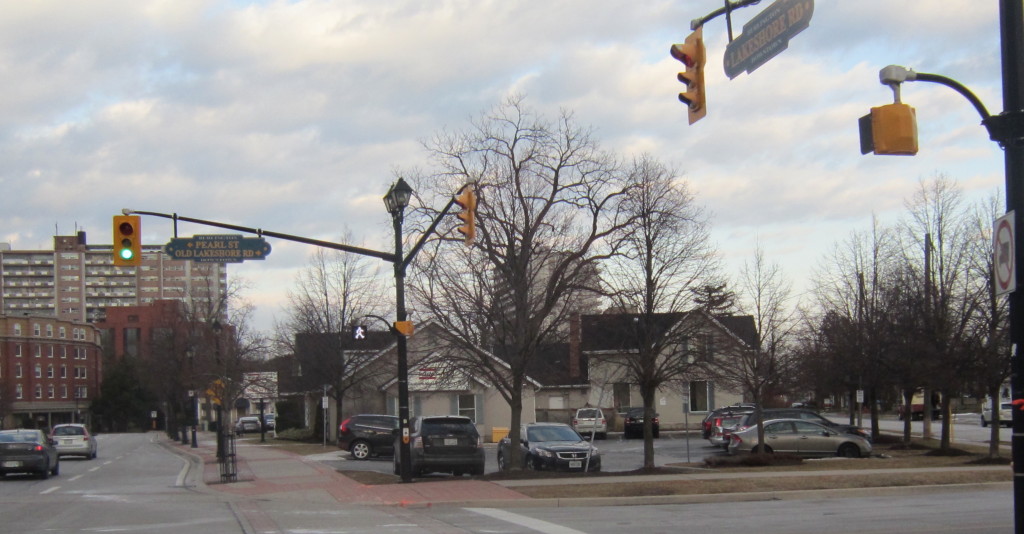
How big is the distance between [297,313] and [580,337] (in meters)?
23.6

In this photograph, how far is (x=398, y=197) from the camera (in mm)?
21422

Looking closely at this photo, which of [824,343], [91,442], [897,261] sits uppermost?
[897,261]

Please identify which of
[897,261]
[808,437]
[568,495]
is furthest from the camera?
[897,261]

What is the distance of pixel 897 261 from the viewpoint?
3738 cm

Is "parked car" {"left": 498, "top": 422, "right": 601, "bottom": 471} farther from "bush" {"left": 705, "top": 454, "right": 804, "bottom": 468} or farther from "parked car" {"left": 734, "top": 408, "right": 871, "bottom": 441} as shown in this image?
"parked car" {"left": 734, "top": 408, "right": 871, "bottom": 441}

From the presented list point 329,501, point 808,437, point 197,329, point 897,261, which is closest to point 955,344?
point 808,437

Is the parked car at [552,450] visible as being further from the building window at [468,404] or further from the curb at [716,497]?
the building window at [468,404]

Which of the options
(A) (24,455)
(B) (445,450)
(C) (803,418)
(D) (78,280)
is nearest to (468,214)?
(B) (445,450)

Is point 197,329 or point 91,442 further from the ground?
point 197,329

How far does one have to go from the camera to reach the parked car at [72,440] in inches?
1594

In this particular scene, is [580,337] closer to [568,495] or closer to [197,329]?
[568,495]

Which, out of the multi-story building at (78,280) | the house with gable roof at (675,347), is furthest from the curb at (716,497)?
the multi-story building at (78,280)

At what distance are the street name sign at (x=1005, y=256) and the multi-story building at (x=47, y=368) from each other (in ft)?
339

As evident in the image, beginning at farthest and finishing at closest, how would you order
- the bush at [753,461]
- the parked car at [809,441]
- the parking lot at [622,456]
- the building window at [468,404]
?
the building window at [468,404], the parking lot at [622,456], the parked car at [809,441], the bush at [753,461]
